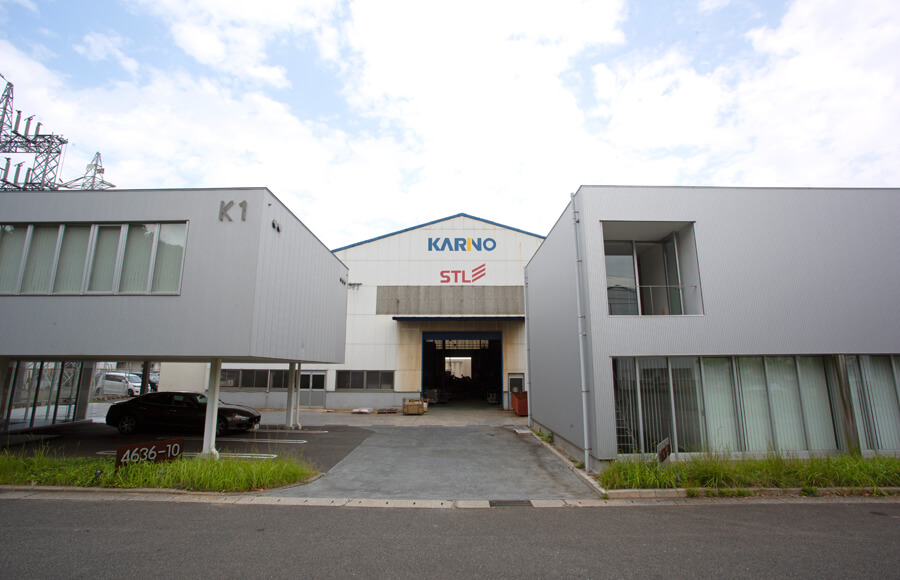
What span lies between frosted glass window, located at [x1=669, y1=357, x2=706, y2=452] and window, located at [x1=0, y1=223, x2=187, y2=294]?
1143 centimetres

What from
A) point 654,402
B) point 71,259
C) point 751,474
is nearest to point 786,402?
point 751,474

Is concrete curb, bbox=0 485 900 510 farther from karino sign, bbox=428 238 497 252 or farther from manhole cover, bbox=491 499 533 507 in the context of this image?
karino sign, bbox=428 238 497 252

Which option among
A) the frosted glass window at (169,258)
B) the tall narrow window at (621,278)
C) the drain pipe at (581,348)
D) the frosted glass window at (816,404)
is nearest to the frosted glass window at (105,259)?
the frosted glass window at (169,258)

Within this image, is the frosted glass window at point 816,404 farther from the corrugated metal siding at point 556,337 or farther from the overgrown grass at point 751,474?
the corrugated metal siding at point 556,337

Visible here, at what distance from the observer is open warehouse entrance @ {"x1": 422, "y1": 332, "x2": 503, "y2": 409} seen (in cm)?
2325

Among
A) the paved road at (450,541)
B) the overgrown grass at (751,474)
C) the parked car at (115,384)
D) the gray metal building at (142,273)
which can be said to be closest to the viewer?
the paved road at (450,541)

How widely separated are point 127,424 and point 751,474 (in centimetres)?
1742

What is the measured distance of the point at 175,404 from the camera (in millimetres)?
13617

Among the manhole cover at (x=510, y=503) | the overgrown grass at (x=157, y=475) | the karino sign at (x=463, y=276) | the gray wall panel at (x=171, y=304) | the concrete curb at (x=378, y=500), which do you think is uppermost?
the karino sign at (x=463, y=276)

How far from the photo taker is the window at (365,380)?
21.8 meters

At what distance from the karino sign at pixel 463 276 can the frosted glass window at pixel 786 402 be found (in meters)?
14.2

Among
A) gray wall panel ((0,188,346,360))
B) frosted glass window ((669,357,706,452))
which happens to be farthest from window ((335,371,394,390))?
frosted glass window ((669,357,706,452))

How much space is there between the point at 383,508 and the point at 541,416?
827 cm

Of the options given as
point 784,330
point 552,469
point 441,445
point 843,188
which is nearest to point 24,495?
point 441,445
